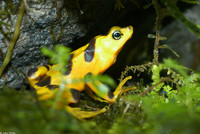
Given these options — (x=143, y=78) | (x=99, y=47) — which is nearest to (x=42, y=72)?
(x=99, y=47)

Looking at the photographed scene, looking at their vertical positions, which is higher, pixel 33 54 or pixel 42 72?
pixel 33 54

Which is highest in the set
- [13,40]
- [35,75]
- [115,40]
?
[13,40]

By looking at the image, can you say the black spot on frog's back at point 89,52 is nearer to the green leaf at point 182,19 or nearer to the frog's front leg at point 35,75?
the frog's front leg at point 35,75

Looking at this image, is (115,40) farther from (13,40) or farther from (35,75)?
(13,40)

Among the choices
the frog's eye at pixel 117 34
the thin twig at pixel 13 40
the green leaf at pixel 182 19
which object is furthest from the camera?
the frog's eye at pixel 117 34

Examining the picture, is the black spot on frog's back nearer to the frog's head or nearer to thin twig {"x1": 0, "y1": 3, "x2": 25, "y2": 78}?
the frog's head

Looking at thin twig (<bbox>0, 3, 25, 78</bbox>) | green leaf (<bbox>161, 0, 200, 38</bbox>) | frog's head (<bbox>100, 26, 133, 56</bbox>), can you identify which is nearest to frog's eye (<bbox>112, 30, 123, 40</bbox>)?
frog's head (<bbox>100, 26, 133, 56</bbox>)

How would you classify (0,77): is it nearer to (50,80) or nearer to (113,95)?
(50,80)

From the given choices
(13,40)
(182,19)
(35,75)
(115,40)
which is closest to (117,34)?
(115,40)

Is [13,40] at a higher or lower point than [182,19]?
higher

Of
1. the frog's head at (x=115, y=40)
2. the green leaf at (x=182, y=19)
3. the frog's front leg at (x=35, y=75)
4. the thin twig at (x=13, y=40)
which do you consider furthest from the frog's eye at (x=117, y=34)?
the thin twig at (x=13, y=40)

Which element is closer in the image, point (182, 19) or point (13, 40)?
point (182, 19)
